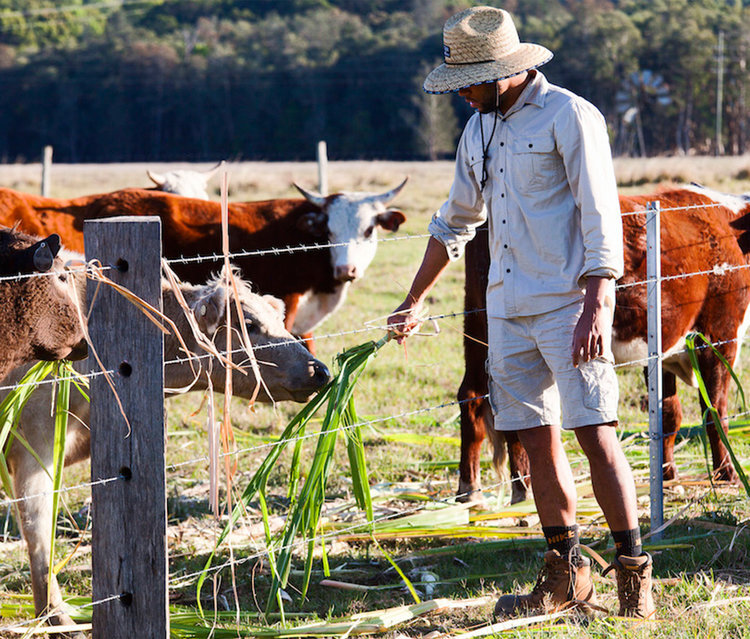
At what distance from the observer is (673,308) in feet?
→ 17.3

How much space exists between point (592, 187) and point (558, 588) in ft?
4.93

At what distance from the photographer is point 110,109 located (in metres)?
51.3

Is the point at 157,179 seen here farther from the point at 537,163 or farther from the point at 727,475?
the point at 537,163

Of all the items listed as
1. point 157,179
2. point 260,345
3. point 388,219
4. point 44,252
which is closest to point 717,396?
point 260,345

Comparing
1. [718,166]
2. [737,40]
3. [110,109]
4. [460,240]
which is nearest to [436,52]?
[737,40]

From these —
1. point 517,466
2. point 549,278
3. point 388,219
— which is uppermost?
point 388,219

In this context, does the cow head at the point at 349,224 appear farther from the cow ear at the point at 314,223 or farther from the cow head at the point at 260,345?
the cow head at the point at 260,345

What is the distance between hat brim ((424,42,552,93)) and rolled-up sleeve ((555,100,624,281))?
0.21 meters

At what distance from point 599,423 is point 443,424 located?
3.19m

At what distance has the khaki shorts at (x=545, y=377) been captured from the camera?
3.31 metres

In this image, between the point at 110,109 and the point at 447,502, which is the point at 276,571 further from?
the point at 110,109

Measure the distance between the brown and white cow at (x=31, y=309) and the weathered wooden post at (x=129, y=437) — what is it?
2.44 ft

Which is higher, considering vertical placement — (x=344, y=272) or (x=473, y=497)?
(x=344, y=272)

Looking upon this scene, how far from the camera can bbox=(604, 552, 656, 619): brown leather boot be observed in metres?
3.41
